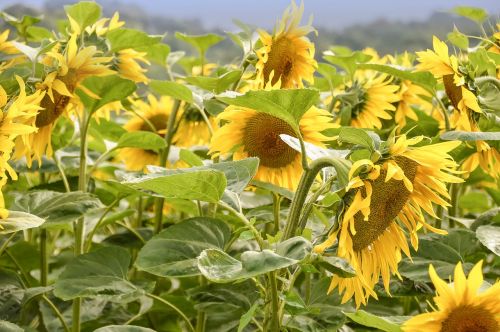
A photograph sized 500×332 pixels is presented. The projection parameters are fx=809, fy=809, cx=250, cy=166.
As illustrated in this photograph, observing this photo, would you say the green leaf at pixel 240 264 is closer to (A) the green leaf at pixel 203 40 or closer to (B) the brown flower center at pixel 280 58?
(B) the brown flower center at pixel 280 58

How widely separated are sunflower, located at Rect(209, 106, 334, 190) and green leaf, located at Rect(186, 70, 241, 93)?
0.23 ft

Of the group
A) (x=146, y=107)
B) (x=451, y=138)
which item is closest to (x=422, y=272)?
(x=451, y=138)

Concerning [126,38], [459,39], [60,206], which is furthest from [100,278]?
[459,39]

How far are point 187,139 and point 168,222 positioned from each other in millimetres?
129

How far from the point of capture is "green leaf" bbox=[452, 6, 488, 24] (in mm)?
1141

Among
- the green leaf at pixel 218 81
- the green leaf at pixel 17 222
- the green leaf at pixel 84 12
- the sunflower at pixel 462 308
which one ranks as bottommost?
the green leaf at pixel 17 222

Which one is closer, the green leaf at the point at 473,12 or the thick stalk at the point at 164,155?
the thick stalk at the point at 164,155

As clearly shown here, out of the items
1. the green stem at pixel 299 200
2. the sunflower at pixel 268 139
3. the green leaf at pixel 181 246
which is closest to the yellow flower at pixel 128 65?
the sunflower at pixel 268 139

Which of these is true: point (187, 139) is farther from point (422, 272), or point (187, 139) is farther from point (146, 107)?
point (422, 272)

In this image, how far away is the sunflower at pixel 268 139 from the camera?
2.69 feet

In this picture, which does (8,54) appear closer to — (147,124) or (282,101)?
(147,124)

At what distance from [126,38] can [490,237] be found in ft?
1.57

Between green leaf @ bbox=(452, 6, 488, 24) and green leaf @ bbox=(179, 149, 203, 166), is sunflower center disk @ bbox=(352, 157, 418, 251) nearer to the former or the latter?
green leaf @ bbox=(179, 149, 203, 166)

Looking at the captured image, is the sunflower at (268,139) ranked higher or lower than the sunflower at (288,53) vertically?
lower
